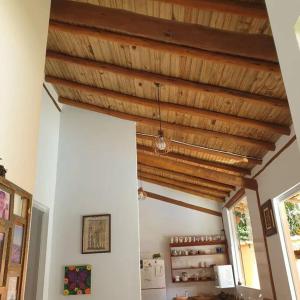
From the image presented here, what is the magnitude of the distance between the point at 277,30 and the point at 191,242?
22.1ft

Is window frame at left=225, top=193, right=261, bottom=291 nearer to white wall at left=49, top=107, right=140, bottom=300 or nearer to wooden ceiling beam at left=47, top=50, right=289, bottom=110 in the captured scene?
white wall at left=49, top=107, right=140, bottom=300

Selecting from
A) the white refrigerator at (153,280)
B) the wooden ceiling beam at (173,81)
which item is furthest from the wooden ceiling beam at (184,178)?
the wooden ceiling beam at (173,81)

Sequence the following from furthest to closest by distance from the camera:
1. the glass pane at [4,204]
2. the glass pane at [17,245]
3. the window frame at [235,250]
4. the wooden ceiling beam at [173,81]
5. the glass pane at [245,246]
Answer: the window frame at [235,250] → the glass pane at [245,246] → the wooden ceiling beam at [173,81] → the glass pane at [17,245] → the glass pane at [4,204]

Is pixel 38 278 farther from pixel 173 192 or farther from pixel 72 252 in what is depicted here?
pixel 173 192

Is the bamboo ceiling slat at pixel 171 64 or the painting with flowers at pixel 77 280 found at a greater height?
the bamboo ceiling slat at pixel 171 64

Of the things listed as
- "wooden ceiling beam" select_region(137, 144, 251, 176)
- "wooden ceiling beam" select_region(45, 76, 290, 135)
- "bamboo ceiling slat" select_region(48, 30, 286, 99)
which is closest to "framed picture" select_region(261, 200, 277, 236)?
"wooden ceiling beam" select_region(137, 144, 251, 176)

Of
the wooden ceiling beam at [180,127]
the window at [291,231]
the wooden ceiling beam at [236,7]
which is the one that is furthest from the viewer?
the wooden ceiling beam at [180,127]

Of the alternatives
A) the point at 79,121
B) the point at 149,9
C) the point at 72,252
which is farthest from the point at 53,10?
the point at 72,252

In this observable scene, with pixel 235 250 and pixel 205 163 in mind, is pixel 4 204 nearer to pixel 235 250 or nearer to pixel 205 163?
pixel 205 163

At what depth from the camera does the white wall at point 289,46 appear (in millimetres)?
1480

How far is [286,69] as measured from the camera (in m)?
1.58

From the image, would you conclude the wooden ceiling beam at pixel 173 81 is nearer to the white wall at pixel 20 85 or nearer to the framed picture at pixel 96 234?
the white wall at pixel 20 85

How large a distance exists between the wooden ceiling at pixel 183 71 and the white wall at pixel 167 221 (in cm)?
252

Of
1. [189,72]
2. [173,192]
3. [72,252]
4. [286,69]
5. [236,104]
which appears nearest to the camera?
[286,69]
